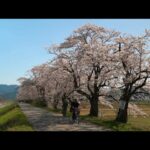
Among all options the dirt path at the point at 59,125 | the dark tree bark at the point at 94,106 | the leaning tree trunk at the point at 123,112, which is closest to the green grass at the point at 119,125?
the leaning tree trunk at the point at 123,112

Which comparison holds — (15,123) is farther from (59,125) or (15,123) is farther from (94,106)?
(94,106)

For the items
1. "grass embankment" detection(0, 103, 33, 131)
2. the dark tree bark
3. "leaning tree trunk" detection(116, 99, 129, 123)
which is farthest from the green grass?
the dark tree bark

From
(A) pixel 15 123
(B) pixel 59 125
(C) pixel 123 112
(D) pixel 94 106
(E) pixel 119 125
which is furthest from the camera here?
(D) pixel 94 106

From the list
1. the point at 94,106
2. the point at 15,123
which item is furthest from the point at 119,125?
the point at 94,106

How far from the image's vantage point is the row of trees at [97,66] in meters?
20.4

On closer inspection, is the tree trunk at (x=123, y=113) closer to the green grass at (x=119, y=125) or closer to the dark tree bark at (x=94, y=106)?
the green grass at (x=119, y=125)

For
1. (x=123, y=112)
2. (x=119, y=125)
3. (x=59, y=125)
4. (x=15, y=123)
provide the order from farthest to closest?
(x=15, y=123), (x=123, y=112), (x=119, y=125), (x=59, y=125)

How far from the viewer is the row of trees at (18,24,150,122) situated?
802 inches

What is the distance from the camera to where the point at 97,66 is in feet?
81.8

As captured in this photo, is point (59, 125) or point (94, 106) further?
point (94, 106)
